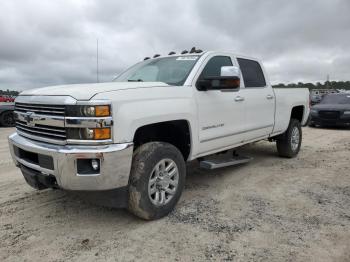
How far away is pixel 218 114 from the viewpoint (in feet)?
15.1

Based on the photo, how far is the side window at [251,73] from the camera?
552 centimetres

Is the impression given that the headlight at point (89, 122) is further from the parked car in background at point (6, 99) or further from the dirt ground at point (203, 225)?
the parked car in background at point (6, 99)

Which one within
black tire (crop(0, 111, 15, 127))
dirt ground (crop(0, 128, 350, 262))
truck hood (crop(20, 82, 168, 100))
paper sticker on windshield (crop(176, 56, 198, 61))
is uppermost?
paper sticker on windshield (crop(176, 56, 198, 61))

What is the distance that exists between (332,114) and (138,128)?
11372 millimetres

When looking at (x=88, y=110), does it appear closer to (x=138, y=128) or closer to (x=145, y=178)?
(x=138, y=128)

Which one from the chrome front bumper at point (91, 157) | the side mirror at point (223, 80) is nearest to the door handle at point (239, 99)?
the side mirror at point (223, 80)

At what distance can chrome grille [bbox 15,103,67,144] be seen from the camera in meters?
3.31

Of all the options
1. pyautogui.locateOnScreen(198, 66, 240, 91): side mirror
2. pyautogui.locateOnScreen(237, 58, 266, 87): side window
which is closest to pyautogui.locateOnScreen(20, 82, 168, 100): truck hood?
pyautogui.locateOnScreen(198, 66, 240, 91): side mirror

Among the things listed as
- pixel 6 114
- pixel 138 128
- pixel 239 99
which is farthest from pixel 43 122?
pixel 6 114

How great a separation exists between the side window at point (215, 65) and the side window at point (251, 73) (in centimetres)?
41

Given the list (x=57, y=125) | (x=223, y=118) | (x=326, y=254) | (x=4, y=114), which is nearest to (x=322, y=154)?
(x=223, y=118)

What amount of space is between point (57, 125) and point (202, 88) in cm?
185

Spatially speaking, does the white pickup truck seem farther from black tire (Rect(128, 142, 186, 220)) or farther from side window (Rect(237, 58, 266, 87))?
side window (Rect(237, 58, 266, 87))

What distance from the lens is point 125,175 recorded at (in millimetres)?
3375
